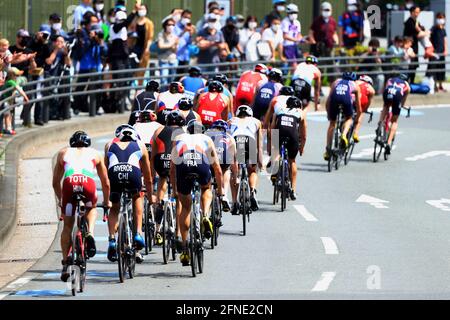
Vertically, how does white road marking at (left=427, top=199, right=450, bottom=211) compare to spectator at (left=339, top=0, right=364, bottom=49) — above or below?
below

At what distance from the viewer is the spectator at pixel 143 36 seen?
3328 cm

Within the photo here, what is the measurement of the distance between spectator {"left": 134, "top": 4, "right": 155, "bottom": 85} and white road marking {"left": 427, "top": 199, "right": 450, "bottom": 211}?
10052mm

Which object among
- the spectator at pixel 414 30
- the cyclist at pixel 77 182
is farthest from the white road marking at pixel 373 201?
the spectator at pixel 414 30

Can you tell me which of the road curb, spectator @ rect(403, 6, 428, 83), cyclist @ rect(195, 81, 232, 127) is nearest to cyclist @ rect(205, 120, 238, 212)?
the road curb

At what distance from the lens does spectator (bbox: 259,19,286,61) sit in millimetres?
36312

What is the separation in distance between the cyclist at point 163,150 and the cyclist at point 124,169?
1209mm

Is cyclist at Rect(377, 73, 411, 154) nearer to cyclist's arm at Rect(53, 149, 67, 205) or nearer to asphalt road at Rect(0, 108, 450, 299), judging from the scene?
asphalt road at Rect(0, 108, 450, 299)

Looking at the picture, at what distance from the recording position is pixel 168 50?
114ft

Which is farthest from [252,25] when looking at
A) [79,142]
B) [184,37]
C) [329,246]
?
[79,142]

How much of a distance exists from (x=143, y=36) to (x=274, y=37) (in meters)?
4.28

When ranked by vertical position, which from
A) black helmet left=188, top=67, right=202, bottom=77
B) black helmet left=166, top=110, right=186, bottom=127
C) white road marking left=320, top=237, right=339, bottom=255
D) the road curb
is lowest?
white road marking left=320, top=237, right=339, bottom=255

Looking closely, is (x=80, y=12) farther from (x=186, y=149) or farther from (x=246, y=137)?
(x=186, y=149)

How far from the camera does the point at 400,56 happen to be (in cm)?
3938

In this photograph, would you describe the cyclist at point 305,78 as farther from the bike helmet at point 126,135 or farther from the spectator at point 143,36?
the bike helmet at point 126,135
